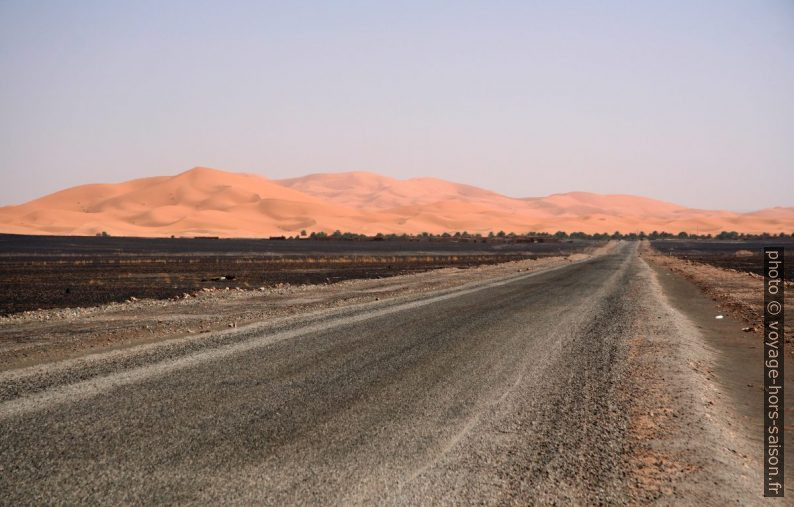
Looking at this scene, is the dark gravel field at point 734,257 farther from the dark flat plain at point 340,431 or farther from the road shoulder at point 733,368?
the dark flat plain at point 340,431

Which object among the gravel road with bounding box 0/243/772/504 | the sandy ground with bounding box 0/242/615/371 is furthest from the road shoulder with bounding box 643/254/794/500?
the sandy ground with bounding box 0/242/615/371

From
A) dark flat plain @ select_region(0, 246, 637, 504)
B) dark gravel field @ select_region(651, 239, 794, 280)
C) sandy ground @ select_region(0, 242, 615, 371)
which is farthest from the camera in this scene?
dark gravel field @ select_region(651, 239, 794, 280)

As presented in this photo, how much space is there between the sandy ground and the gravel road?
1601 mm

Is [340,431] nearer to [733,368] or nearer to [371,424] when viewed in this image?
[371,424]

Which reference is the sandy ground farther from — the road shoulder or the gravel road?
the road shoulder

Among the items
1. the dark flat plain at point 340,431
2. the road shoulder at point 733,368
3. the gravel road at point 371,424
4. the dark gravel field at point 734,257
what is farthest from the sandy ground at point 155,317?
the dark gravel field at point 734,257

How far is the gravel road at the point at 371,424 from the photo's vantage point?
21.0ft

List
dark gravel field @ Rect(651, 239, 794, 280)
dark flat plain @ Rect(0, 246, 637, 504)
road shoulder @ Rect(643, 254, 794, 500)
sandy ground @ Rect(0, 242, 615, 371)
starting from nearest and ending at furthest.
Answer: dark flat plain @ Rect(0, 246, 637, 504), road shoulder @ Rect(643, 254, 794, 500), sandy ground @ Rect(0, 242, 615, 371), dark gravel field @ Rect(651, 239, 794, 280)

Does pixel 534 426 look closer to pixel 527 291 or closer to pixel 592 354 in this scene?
pixel 592 354

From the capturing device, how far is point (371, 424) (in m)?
8.41

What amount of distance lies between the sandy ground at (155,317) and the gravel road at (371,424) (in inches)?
63.0

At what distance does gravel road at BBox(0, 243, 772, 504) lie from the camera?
253 inches

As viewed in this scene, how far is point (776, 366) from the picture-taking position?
13.1 metres

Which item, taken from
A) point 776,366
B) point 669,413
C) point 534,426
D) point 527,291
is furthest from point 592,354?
point 527,291
